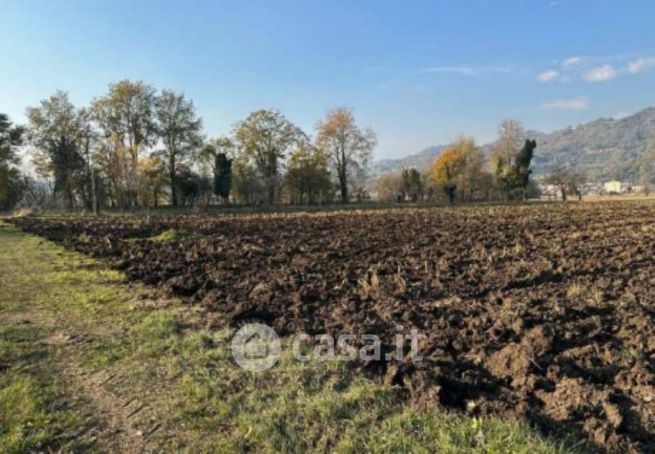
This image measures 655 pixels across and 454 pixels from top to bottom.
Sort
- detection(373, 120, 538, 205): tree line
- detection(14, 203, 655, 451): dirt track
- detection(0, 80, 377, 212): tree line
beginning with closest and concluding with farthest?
detection(14, 203, 655, 451): dirt track → detection(0, 80, 377, 212): tree line → detection(373, 120, 538, 205): tree line

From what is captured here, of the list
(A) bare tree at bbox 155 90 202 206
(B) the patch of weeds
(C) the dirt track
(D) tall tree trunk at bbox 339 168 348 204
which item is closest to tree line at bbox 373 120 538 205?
(D) tall tree trunk at bbox 339 168 348 204

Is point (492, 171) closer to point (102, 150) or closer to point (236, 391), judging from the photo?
point (102, 150)

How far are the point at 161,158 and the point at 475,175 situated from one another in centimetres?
4518

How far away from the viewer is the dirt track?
3.92 metres

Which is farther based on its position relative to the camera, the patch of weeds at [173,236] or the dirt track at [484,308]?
the patch of weeds at [173,236]

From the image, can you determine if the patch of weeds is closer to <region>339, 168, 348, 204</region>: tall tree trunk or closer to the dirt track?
the dirt track

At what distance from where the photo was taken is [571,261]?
32.7 feet

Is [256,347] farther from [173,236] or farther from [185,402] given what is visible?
[173,236]

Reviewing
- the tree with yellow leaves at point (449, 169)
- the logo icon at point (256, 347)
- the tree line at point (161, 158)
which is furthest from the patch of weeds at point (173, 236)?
the tree with yellow leaves at point (449, 169)

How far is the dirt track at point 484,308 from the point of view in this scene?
3918 mm

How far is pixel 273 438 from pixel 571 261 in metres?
8.52

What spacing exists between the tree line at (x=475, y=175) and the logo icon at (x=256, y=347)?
6162 centimetres

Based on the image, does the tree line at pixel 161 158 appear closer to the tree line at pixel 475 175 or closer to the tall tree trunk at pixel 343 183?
the tall tree trunk at pixel 343 183

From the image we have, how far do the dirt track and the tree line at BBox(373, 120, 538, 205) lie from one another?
182 feet
